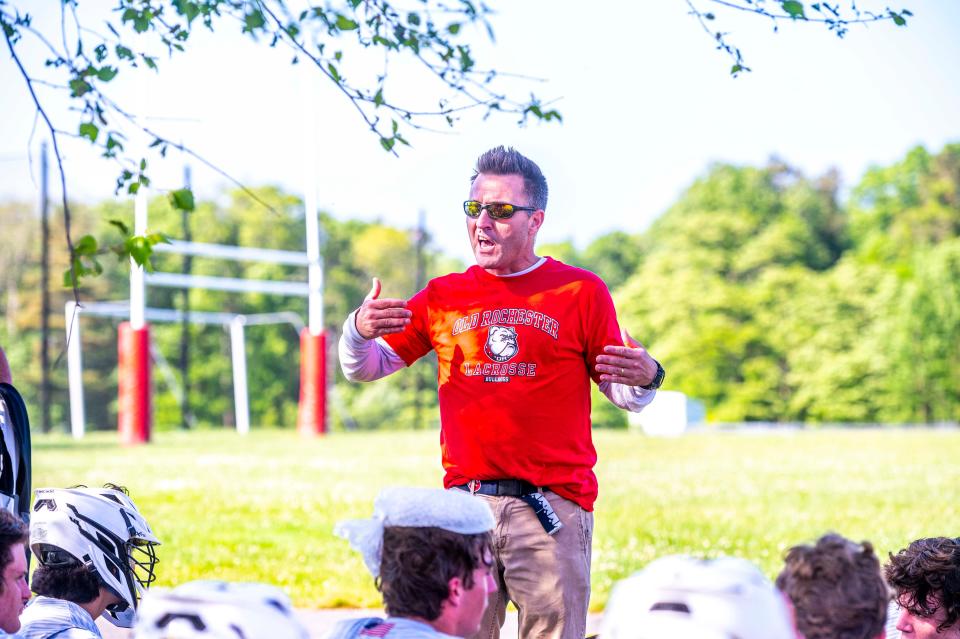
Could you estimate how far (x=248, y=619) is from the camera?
245cm

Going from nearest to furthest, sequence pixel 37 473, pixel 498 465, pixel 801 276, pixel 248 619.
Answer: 1. pixel 248 619
2. pixel 498 465
3. pixel 37 473
4. pixel 801 276

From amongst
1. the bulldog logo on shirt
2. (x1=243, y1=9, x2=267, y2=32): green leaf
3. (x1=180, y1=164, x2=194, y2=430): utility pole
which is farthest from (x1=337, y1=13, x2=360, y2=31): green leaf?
(x1=180, y1=164, x2=194, y2=430): utility pole

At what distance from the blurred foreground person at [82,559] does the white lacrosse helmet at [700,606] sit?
6.07 ft

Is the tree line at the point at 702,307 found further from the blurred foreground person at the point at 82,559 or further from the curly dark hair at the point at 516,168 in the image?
the blurred foreground person at the point at 82,559

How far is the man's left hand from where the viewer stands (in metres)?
4.08

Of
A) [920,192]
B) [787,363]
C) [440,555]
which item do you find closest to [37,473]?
[440,555]

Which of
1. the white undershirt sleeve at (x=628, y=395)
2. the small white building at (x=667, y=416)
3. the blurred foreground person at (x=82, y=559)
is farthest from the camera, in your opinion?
the small white building at (x=667, y=416)

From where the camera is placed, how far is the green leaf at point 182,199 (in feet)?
12.5

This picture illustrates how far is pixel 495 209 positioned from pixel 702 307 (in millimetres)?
63213

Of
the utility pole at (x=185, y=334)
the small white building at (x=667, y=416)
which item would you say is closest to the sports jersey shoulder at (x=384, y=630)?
the utility pole at (x=185, y=334)

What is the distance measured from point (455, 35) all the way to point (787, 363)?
62785mm

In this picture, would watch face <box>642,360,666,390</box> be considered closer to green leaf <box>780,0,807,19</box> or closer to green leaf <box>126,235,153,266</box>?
green leaf <box>780,0,807,19</box>

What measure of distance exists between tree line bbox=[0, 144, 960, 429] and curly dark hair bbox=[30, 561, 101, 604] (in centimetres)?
4820

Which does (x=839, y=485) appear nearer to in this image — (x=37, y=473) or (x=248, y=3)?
(x=37, y=473)
